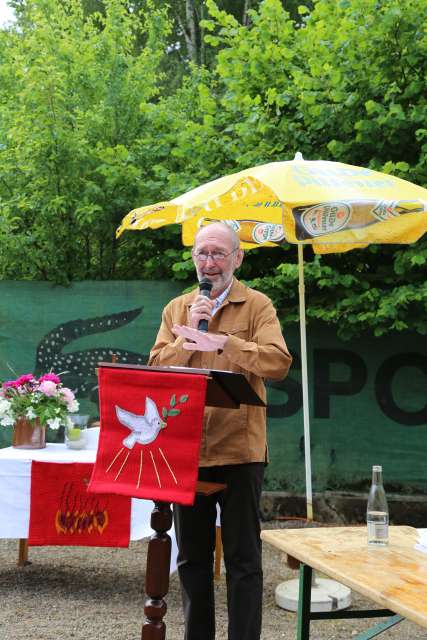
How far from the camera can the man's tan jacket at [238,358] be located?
2.76 meters

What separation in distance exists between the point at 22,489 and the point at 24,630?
716mm

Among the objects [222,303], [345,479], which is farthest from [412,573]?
[345,479]

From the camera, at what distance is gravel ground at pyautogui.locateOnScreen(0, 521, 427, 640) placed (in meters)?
3.80

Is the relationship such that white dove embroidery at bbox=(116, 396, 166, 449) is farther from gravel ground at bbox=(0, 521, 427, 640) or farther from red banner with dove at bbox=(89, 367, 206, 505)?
gravel ground at bbox=(0, 521, 427, 640)

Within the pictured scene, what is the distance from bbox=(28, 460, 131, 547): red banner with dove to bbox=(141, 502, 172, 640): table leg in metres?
1.69

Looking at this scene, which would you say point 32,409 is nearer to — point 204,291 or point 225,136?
point 204,291

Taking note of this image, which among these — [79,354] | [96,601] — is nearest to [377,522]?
[96,601]

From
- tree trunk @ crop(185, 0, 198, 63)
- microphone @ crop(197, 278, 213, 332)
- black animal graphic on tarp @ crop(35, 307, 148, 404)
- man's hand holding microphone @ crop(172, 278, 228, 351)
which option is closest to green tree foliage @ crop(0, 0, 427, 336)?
black animal graphic on tarp @ crop(35, 307, 148, 404)

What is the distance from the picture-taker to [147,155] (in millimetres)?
6746

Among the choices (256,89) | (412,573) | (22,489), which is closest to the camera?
(412,573)

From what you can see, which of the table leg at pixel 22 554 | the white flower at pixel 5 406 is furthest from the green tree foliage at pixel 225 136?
the table leg at pixel 22 554

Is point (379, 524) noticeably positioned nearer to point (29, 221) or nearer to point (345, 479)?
point (345, 479)

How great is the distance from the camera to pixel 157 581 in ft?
8.00

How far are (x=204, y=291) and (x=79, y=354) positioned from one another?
11.9 ft
